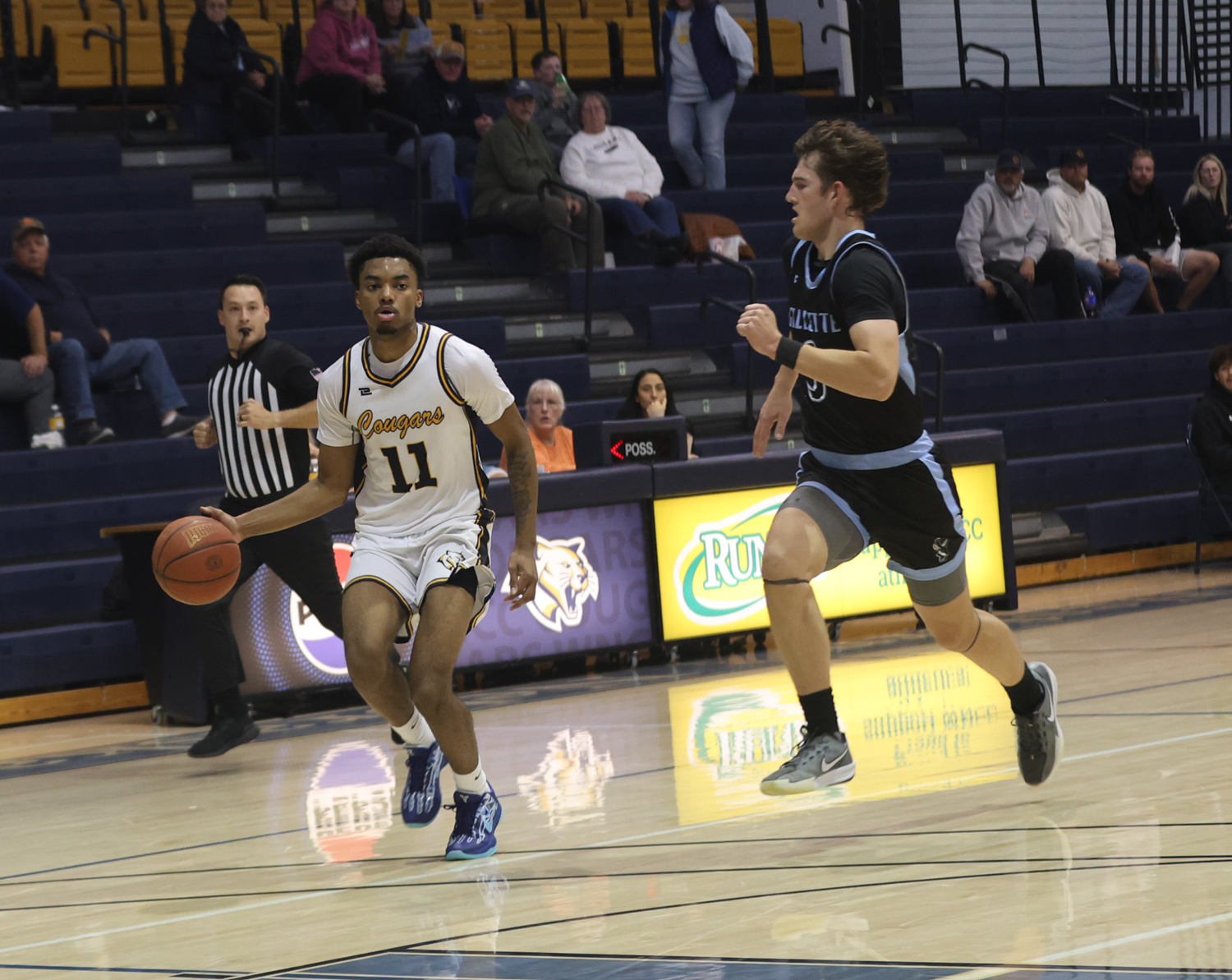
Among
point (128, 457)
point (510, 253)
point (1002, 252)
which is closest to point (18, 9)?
point (510, 253)

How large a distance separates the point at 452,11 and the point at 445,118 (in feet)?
11.6

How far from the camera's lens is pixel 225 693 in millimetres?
7477

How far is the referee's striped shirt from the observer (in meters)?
7.13

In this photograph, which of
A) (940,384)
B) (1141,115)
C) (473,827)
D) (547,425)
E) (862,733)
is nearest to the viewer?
(473,827)

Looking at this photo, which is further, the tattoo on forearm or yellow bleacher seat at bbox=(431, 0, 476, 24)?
yellow bleacher seat at bbox=(431, 0, 476, 24)

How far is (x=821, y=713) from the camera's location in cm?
494

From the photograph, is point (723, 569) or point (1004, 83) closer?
point (723, 569)

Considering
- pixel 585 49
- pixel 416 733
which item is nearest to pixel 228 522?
pixel 416 733

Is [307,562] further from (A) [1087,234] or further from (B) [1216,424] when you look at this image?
(A) [1087,234]

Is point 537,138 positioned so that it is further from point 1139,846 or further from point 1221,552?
point 1139,846

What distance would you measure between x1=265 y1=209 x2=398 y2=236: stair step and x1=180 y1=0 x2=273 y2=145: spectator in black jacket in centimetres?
107

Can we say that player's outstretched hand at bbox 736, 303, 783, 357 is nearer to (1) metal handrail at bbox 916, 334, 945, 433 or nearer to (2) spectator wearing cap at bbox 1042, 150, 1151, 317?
(1) metal handrail at bbox 916, 334, 945, 433

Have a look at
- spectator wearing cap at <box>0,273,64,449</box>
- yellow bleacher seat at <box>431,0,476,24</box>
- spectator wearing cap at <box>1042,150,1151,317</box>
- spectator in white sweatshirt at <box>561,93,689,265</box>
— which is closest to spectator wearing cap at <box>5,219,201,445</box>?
spectator wearing cap at <box>0,273,64,449</box>

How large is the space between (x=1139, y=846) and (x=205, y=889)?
8.09 ft
